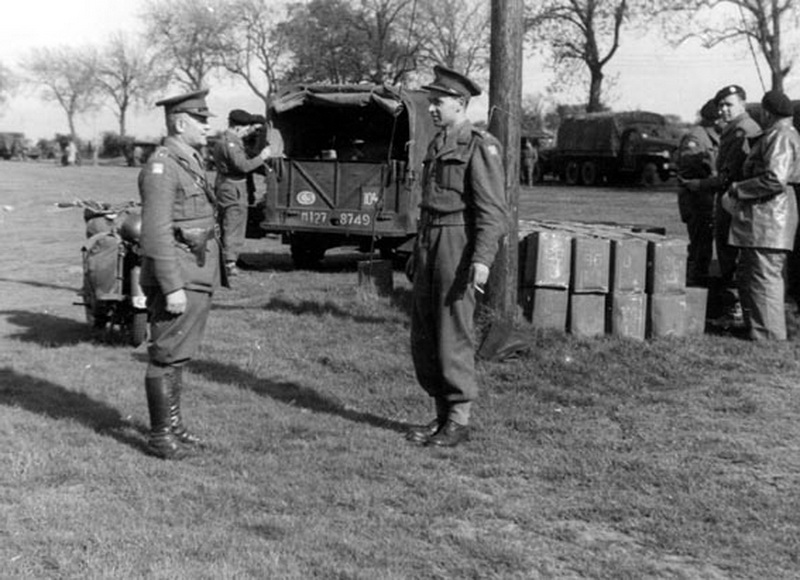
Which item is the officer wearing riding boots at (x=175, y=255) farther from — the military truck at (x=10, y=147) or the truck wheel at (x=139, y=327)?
the military truck at (x=10, y=147)

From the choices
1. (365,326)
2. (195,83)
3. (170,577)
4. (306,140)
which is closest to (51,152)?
(195,83)

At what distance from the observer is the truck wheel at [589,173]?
37.8 metres

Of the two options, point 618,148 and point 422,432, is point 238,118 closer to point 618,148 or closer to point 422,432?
point 422,432

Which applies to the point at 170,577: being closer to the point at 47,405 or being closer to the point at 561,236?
the point at 47,405

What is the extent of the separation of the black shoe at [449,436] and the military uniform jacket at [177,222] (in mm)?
1454

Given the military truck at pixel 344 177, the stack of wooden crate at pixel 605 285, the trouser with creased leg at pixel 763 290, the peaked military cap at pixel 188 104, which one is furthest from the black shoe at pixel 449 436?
the military truck at pixel 344 177

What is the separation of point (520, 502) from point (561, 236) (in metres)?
3.79

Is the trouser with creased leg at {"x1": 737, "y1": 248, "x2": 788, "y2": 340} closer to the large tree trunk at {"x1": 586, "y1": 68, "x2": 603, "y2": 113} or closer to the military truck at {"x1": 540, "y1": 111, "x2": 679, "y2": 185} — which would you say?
the military truck at {"x1": 540, "y1": 111, "x2": 679, "y2": 185}

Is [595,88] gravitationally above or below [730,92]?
above

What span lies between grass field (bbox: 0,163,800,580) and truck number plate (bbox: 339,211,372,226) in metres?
3.71

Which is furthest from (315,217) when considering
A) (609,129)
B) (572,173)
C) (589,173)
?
(572,173)

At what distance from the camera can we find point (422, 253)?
5.80 meters

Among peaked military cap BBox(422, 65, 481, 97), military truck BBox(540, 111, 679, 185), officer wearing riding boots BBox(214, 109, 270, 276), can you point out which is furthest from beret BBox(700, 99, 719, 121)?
military truck BBox(540, 111, 679, 185)

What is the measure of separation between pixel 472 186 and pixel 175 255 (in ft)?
5.20
